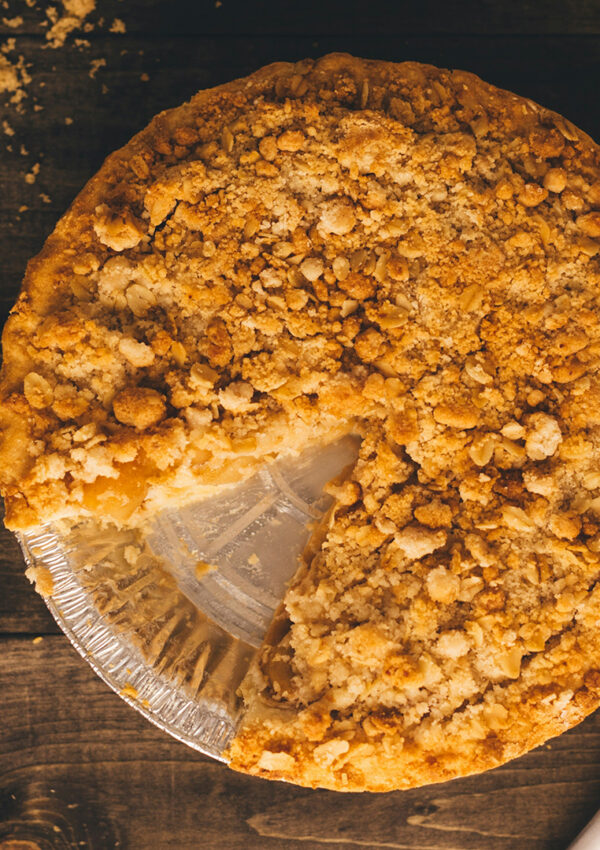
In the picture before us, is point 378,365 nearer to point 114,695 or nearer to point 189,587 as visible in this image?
point 189,587

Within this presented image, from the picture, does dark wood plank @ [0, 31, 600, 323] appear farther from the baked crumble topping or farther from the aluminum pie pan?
the aluminum pie pan

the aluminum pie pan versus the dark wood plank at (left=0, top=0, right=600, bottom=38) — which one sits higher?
the dark wood plank at (left=0, top=0, right=600, bottom=38)

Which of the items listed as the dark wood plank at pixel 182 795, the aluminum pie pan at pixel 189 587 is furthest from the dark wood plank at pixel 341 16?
the dark wood plank at pixel 182 795

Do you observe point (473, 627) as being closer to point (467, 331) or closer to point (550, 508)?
point (550, 508)

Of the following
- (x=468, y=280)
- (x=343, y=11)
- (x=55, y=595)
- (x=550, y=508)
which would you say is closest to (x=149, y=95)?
(x=343, y=11)

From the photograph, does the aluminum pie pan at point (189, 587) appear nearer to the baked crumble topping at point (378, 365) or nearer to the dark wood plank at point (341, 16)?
the baked crumble topping at point (378, 365)

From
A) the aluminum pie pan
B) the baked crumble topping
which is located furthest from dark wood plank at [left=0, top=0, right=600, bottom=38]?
the aluminum pie pan
